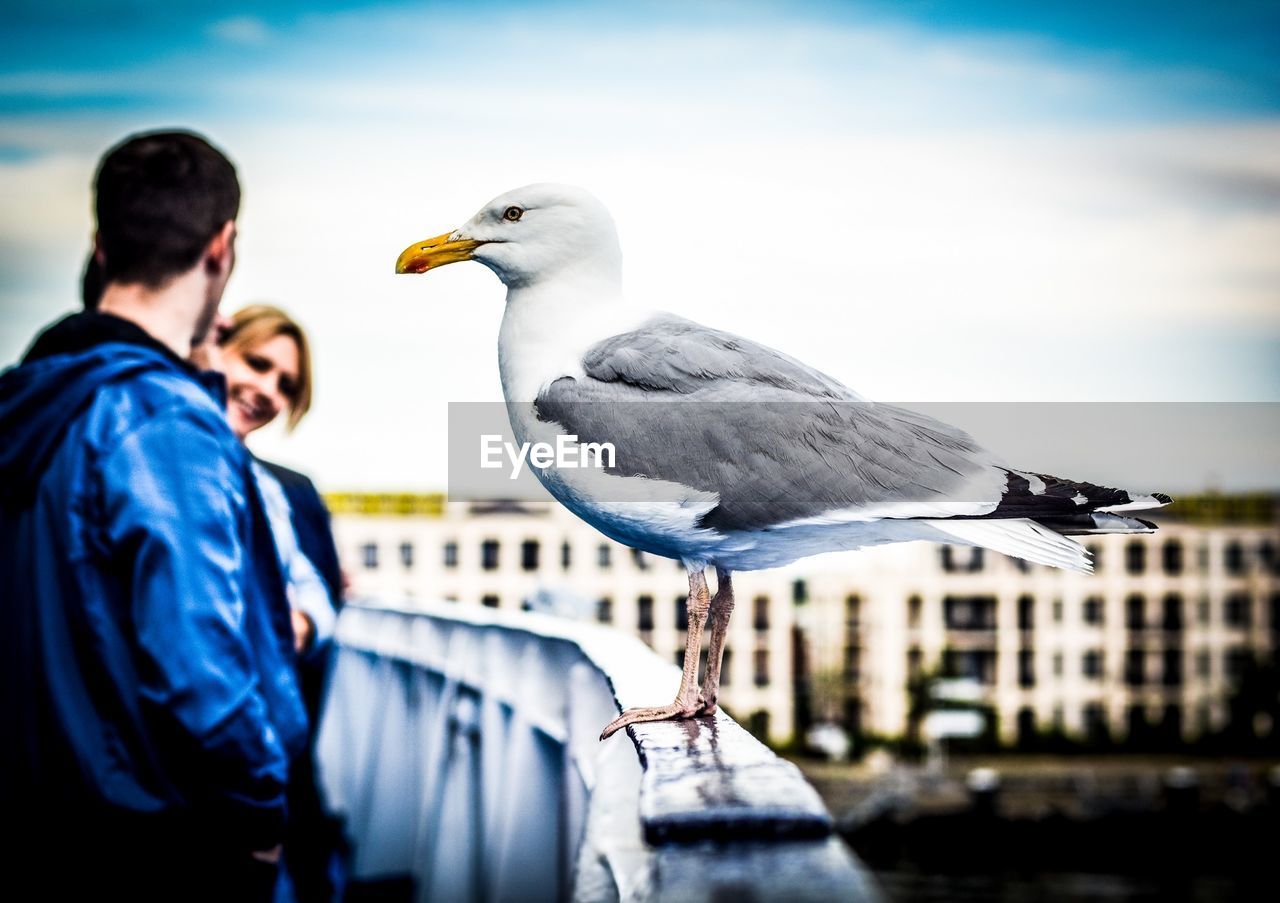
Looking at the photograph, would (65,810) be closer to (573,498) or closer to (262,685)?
(262,685)

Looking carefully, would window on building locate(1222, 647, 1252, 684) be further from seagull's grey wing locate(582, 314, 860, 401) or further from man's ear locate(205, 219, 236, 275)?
man's ear locate(205, 219, 236, 275)

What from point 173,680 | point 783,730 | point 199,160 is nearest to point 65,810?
point 173,680

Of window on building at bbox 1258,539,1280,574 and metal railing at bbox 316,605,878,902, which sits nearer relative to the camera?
metal railing at bbox 316,605,878,902

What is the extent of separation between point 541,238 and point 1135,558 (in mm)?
58766

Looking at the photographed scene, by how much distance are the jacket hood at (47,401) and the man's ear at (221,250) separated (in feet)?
0.48

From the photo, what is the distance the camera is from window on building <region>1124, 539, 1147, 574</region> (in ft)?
187

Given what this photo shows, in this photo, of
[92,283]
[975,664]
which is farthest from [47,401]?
[975,664]

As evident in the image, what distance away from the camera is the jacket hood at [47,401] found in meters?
1.50

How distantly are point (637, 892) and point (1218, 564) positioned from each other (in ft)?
196

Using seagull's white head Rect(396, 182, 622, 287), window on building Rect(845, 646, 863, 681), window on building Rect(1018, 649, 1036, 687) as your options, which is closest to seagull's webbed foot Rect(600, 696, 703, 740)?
seagull's white head Rect(396, 182, 622, 287)

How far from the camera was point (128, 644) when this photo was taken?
1.47 meters

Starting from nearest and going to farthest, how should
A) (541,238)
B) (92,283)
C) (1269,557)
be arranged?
(92,283), (541,238), (1269,557)

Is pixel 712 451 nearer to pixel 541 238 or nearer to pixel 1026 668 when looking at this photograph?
pixel 541 238

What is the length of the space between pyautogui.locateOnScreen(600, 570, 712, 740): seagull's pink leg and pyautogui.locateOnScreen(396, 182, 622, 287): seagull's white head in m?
0.51
